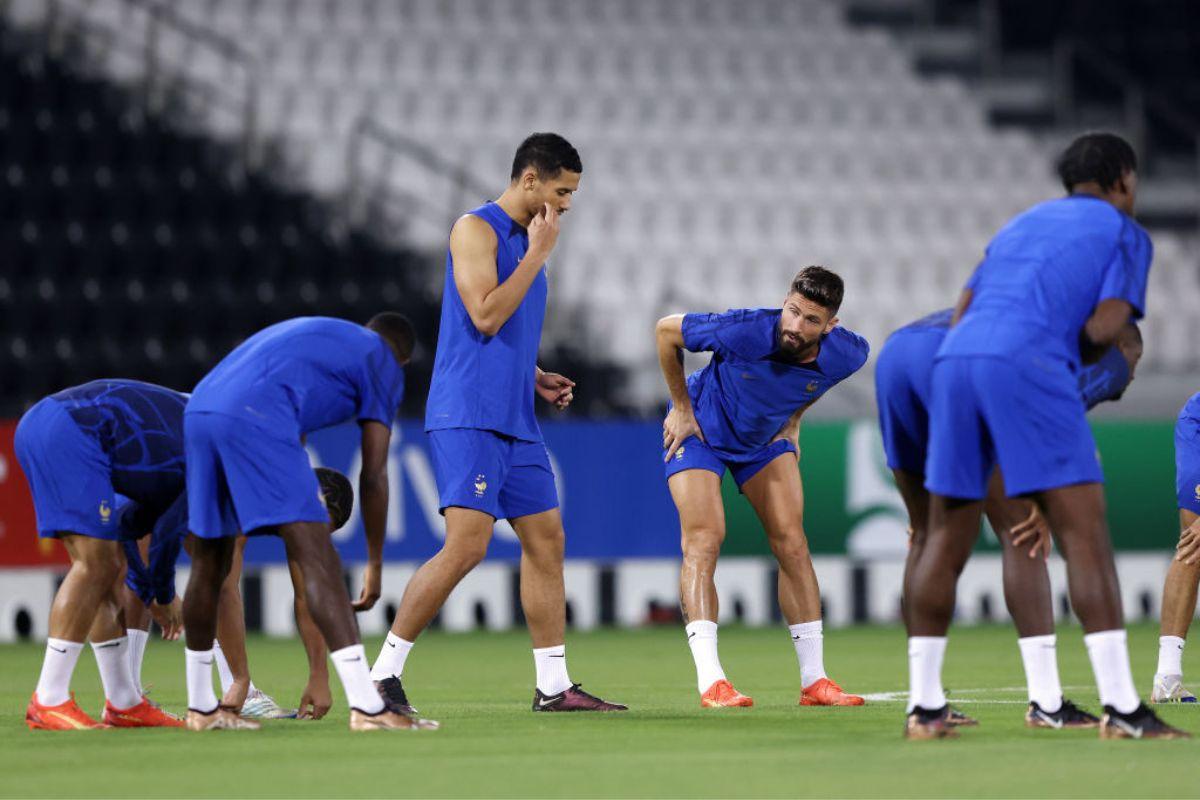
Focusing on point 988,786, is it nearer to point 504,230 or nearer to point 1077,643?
point 504,230

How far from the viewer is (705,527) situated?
943cm

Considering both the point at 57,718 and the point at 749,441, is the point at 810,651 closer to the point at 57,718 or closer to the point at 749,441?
the point at 749,441

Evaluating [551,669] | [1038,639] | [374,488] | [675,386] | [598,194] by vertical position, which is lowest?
[551,669]

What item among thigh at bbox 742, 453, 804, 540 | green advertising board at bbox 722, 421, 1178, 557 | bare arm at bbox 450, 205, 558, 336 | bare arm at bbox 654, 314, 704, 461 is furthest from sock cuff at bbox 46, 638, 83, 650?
green advertising board at bbox 722, 421, 1178, 557

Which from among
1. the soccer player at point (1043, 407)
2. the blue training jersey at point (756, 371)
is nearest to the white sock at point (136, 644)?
the blue training jersey at point (756, 371)

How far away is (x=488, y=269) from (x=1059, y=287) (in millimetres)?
2795

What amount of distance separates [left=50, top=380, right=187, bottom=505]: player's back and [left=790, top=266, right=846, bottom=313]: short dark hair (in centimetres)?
290

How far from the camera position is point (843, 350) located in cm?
948

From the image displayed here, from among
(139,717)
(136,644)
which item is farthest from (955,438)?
(136,644)

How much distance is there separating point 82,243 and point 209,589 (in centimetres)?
1279

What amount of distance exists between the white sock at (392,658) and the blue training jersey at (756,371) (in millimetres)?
1971

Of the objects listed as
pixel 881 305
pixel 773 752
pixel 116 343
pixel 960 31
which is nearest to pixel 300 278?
pixel 116 343

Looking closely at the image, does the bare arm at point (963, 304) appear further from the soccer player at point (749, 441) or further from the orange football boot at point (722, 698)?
the orange football boot at point (722, 698)

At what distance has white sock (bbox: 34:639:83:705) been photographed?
8242 mm
